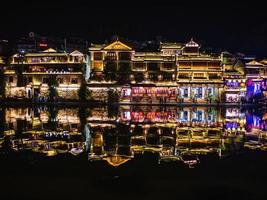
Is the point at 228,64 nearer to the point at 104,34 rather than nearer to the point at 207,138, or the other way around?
the point at 104,34

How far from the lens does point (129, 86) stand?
47.2 m

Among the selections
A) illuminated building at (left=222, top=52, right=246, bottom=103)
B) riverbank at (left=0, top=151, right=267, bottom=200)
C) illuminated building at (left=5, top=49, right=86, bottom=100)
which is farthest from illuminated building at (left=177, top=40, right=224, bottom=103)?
riverbank at (left=0, top=151, right=267, bottom=200)

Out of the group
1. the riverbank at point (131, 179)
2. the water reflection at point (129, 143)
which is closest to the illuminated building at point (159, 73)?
the water reflection at point (129, 143)

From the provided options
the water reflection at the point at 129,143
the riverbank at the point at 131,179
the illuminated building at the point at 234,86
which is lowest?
the riverbank at the point at 131,179

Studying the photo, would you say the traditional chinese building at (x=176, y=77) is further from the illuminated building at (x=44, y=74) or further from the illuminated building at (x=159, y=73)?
the illuminated building at (x=44, y=74)

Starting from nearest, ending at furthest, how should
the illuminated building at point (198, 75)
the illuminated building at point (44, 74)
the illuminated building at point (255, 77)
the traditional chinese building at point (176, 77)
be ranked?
the traditional chinese building at point (176, 77), the illuminated building at point (198, 75), the illuminated building at point (44, 74), the illuminated building at point (255, 77)

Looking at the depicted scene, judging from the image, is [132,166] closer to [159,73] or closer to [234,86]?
[159,73]

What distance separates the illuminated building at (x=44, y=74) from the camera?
159 ft

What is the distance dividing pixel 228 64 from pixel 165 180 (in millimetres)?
46925

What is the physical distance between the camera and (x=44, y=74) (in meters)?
49.5

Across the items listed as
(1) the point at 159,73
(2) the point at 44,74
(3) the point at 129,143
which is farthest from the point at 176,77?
(3) the point at 129,143

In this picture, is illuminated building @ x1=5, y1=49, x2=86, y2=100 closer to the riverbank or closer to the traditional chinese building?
the traditional chinese building

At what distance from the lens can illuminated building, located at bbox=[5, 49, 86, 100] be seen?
159 feet

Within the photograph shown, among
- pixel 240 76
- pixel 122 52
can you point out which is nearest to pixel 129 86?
pixel 122 52
